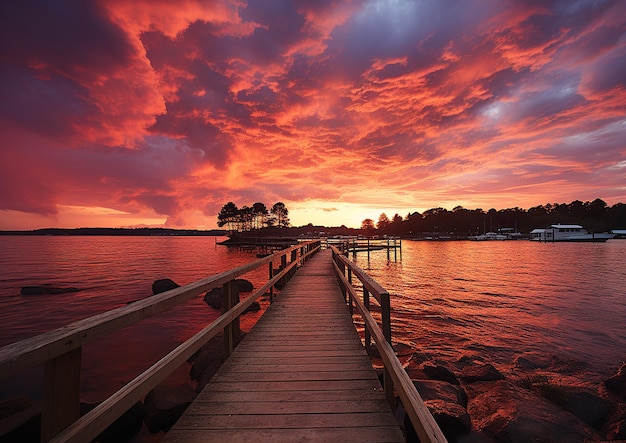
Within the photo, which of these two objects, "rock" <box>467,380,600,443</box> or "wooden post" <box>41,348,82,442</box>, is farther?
"rock" <box>467,380,600,443</box>

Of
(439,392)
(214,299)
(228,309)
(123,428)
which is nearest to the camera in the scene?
(228,309)

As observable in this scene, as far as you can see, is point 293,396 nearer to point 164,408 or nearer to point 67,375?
point 67,375

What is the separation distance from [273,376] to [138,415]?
3.71 m

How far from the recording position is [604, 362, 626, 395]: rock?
691 centimetres

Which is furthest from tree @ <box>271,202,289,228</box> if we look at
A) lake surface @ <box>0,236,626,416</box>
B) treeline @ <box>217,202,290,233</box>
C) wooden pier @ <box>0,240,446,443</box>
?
wooden pier @ <box>0,240,446,443</box>

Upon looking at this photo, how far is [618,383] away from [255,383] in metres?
8.50

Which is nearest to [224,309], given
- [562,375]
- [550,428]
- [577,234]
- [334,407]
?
[334,407]

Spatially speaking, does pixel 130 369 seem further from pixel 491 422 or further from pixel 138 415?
pixel 491 422

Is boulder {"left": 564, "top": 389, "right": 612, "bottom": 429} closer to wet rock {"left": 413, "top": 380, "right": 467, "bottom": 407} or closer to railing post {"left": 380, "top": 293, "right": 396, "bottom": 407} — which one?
wet rock {"left": 413, "top": 380, "right": 467, "bottom": 407}

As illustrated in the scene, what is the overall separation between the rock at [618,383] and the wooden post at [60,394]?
10.1m

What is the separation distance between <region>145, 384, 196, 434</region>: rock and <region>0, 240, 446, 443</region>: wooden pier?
5.93ft

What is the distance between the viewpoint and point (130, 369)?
9.73 m

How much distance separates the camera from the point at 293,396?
343 centimetres

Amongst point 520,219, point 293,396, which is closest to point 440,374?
point 293,396
